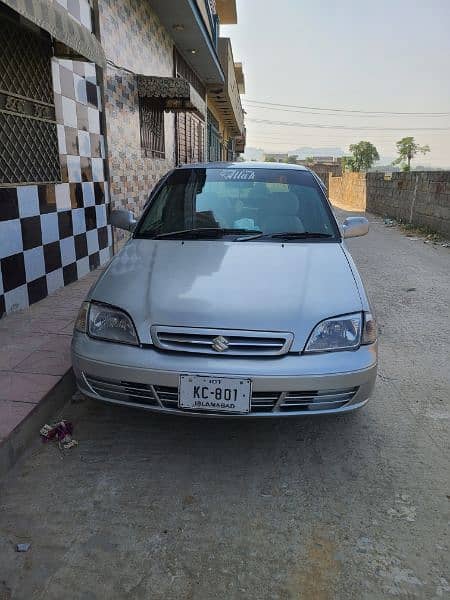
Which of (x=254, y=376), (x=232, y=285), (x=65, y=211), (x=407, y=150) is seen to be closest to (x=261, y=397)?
(x=254, y=376)

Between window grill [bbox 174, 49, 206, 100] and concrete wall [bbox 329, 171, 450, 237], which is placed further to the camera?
concrete wall [bbox 329, 171, 450, 237]

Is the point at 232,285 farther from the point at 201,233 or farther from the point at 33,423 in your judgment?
the point at 33,423

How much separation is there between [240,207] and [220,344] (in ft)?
4.86

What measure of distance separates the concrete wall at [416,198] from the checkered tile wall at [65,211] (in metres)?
8.21

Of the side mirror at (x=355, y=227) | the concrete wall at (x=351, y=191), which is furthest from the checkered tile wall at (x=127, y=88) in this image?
the concrete wall at (x=351, y=191)

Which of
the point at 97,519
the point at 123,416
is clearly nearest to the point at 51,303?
the point at 123,416

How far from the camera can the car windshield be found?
315cm

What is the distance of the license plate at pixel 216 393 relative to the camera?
2.08 meters

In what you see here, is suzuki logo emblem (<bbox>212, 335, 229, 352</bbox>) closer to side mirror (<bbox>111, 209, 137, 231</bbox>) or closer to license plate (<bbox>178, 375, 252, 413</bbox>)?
license plate (<bbox>178, 375, 252, 413</bbox>)

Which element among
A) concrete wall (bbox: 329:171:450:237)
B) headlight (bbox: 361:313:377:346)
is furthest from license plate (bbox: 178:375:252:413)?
concrete wall (bbox: 329:171:450:237)

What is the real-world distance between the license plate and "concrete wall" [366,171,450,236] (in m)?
9.96

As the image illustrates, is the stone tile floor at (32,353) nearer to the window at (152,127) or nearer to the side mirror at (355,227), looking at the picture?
the side mirror at (355,227)

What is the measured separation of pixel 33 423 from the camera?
8.09ft

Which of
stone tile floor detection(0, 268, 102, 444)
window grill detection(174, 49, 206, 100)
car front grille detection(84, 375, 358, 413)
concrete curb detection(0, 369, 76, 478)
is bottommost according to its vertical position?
concrete curb detection(0, 369, 76, 478)
